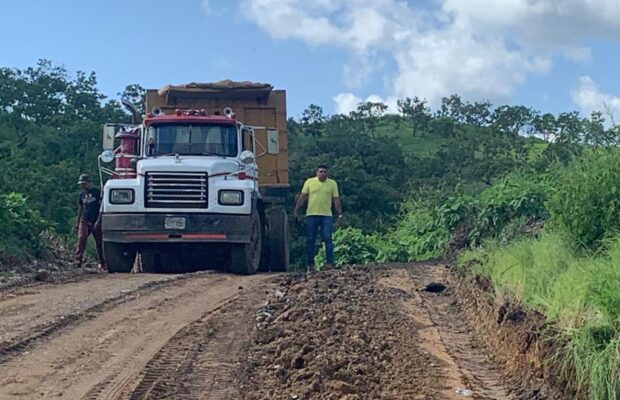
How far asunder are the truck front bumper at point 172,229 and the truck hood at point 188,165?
0.65 metres

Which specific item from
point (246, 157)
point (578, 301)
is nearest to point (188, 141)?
point (246, 157)

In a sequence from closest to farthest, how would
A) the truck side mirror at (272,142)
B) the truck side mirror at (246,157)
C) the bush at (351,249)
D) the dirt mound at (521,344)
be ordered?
the dirt mound at (521,344) < the truck side mirror at (246,157) < the truck side mirror at (272,142) < the bush at (351,249)

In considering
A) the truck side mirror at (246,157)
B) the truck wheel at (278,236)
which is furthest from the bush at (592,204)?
the truck wheel at (278,236)

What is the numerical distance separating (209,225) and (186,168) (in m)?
0.88

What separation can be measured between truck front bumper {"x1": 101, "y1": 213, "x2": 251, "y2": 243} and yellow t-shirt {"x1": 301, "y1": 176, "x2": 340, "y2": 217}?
1.77m

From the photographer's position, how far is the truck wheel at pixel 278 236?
49.1 feet

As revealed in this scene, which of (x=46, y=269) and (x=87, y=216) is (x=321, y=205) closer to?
(x=87, y=216)

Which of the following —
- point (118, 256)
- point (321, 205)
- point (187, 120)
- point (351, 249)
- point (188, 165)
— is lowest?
point (351, 249)

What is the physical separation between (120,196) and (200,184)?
115 centimetres

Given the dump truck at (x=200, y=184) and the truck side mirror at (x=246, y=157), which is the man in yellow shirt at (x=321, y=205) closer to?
the dump truck at (x=200, y=184)

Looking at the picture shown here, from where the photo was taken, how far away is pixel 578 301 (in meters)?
5.50

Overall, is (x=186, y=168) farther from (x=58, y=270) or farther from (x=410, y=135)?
(x=410, y=135)

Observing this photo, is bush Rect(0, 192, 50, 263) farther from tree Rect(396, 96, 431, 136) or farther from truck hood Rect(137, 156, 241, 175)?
tree Rect(396, 96, 431, 136)

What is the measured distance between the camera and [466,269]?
10.3 m
